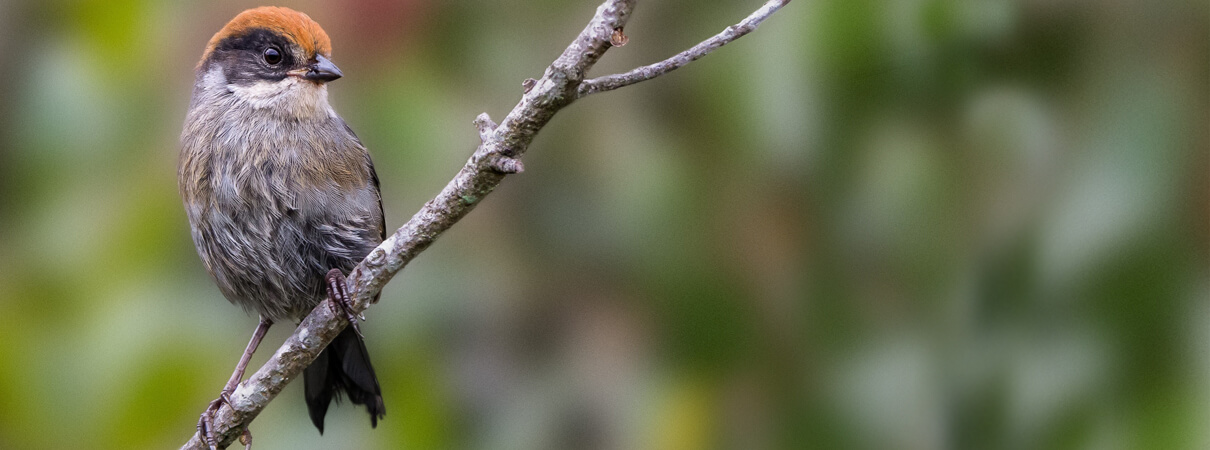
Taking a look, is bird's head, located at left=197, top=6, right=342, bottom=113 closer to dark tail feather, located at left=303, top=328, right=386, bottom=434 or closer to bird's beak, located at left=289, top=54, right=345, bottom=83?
bird's beak, located at left=289, top=54, right=345, bottom=83

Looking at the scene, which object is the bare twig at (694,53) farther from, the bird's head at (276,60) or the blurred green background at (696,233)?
the blurred green background at (696,233)

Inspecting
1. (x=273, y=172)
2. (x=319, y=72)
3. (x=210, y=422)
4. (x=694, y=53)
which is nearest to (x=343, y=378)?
(x=210, y=422)

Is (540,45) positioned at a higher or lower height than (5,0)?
lower

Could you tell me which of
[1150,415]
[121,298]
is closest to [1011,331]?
[1150,415]

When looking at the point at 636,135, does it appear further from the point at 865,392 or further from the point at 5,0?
the point at 5,0

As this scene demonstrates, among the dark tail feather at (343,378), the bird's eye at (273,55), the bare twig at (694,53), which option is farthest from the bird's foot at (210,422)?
the bare twig at (694,53)

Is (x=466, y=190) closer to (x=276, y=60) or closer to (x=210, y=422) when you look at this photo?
(x=276, y=60)

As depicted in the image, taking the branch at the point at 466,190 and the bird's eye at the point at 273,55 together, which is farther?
the bird's eye at the point at 273,55
